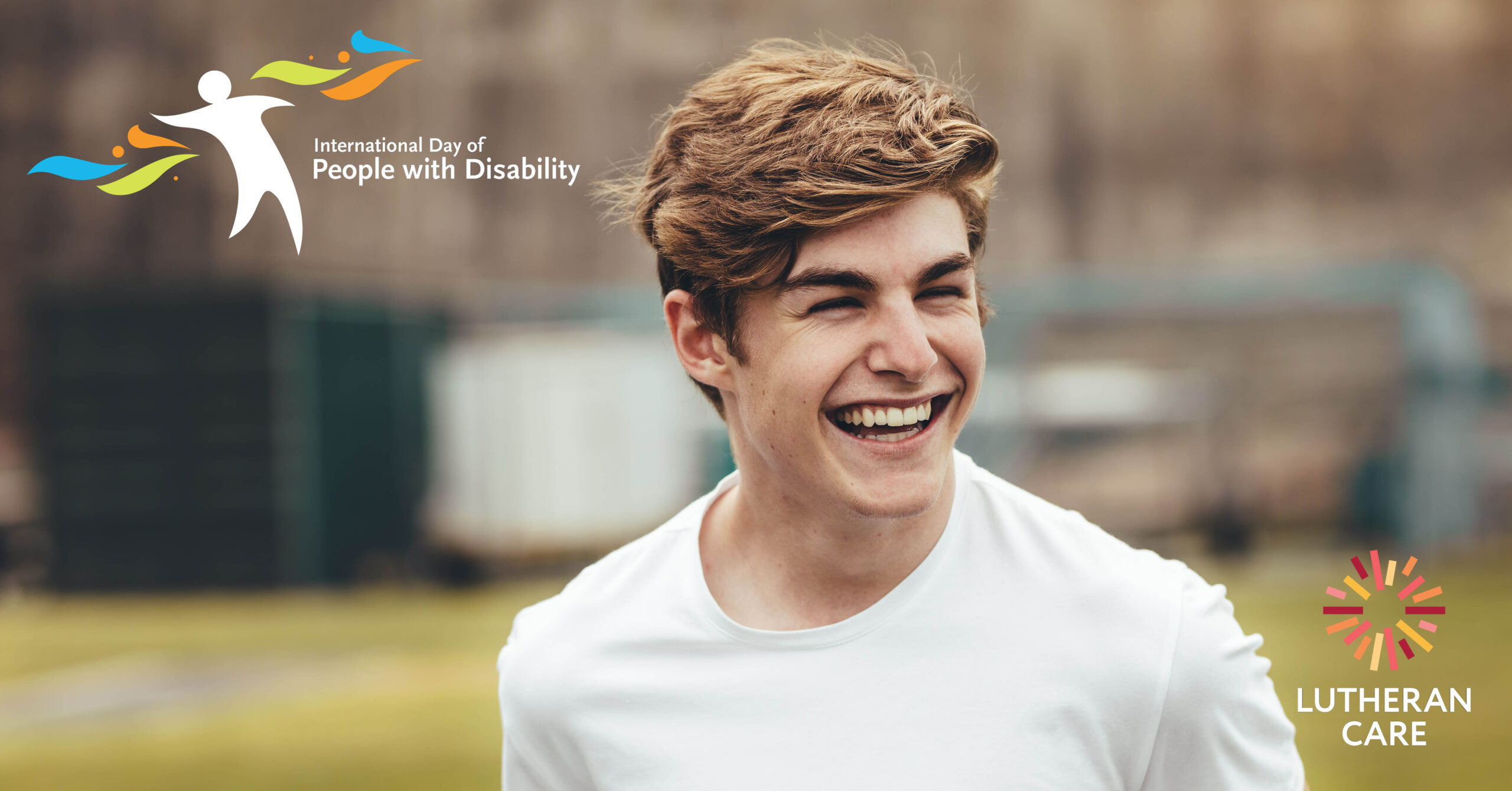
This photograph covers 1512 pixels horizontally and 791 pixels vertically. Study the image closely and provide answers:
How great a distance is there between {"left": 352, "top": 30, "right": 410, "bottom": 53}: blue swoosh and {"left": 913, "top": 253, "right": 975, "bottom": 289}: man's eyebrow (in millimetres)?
14664

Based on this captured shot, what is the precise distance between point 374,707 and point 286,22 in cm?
1060

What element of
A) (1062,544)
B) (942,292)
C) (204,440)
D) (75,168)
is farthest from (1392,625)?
(75,168)

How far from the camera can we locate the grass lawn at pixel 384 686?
688 cm

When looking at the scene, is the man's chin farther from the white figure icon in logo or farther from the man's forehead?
the white figure icon in logo

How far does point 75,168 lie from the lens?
1816 centimetres

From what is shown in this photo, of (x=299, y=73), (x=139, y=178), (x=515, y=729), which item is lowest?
(x=515, y=729)

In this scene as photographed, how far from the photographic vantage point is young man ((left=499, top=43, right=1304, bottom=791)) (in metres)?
2.02

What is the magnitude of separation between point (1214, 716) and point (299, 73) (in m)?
17.0

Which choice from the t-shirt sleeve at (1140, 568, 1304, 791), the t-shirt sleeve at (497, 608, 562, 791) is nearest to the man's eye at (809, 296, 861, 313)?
the t-shirt sleeve at (1140, 568, 1304, 791)

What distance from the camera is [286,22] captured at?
1650 cm

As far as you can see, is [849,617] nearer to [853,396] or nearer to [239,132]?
[853,396]

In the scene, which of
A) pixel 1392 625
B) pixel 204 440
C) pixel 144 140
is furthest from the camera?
pixel 144 140

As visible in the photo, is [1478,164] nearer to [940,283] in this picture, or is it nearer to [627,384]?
[627,384]

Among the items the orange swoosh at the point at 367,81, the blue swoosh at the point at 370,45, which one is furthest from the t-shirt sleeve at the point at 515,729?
the blue swoosh at the point at 370,45
